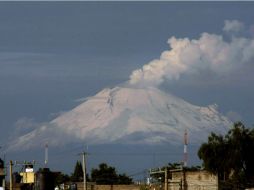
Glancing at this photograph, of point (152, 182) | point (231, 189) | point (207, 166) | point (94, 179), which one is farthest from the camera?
point (94, 179)

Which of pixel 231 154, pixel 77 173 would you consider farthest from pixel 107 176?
pixel 231 154

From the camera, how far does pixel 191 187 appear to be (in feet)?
297

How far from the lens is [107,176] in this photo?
144 meters

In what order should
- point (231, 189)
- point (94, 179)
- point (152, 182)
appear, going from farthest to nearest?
1. point (94, 179)
2. point (152, 182)
3. point (231, 189)

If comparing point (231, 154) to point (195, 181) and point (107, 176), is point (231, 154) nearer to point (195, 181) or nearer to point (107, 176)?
point (195, 181)

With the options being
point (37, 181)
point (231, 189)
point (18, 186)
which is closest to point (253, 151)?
point (231, 189)

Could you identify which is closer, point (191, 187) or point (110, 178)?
point (191, 187)

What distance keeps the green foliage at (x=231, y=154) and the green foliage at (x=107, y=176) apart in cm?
3992

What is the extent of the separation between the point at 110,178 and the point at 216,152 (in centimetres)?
4640

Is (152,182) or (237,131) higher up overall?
(237,131)

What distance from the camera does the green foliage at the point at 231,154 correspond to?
97906 mm

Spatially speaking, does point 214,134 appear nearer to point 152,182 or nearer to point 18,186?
point 152,182

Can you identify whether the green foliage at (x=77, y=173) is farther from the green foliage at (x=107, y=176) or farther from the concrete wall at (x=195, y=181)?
the concrete wall at (x=195, y=181)

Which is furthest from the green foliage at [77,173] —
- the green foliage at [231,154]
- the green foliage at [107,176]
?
the green foliage at [231,154]
